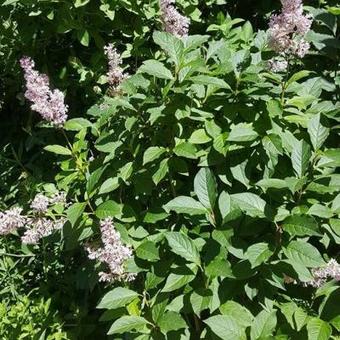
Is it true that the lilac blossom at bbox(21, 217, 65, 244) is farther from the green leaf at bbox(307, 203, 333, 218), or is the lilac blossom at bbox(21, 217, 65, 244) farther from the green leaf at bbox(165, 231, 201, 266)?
the green leaf at bbox(307, 203, 333, 218)

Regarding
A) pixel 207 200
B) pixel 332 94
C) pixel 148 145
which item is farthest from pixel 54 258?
pixel 332 94

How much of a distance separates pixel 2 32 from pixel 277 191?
6.83 ft

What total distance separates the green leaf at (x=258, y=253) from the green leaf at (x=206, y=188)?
22 cm

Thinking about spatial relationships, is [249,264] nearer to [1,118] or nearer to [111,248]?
[111,248]

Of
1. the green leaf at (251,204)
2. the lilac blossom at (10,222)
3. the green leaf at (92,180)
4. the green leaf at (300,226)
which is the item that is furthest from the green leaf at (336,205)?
the lilac blossom at (10,222)

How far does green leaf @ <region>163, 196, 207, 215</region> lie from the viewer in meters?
1.92

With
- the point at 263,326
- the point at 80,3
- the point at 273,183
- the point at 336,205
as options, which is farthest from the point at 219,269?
the point at 80,3

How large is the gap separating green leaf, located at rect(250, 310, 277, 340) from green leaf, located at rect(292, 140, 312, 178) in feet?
1.62

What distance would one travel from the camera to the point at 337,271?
74.7 inches

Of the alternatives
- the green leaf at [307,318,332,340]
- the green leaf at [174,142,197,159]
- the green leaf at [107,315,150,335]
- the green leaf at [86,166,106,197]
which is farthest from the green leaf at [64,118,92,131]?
the green leaf at [307,318,332,340]

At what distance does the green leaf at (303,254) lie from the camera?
179cm

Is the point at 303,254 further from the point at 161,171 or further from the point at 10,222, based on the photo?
the point at 10,222

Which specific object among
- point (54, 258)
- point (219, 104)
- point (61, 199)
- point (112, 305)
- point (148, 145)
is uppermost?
point (219, 104)

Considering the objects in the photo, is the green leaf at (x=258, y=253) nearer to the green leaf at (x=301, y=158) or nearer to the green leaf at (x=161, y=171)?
the green leaf at (x=301, y=158)
